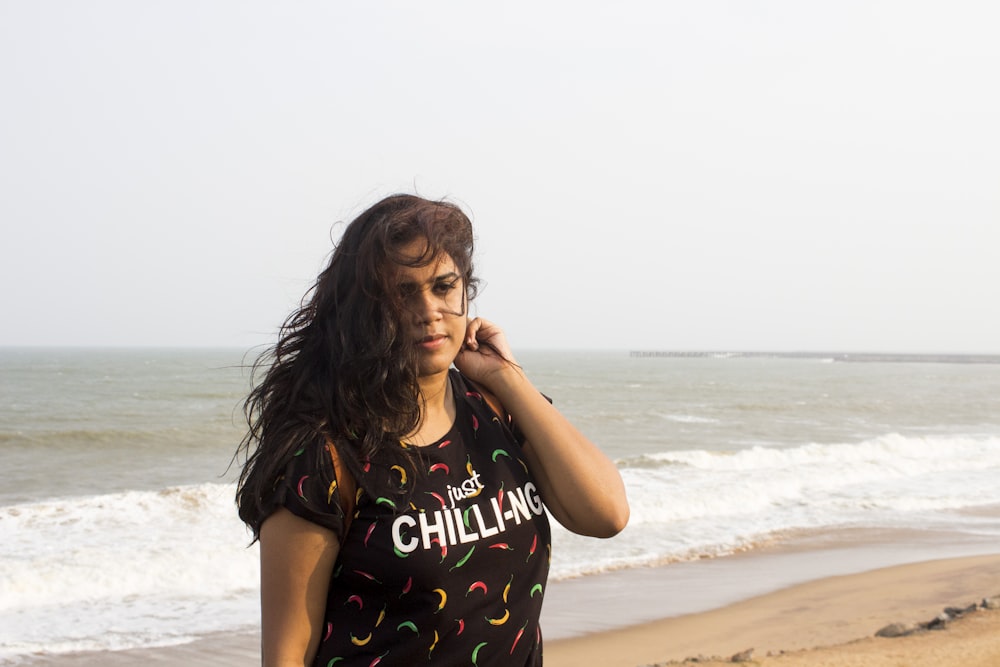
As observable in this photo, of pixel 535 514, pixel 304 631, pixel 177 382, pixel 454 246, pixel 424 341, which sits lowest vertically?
pixel 177 382

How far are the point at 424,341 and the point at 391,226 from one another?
217mm

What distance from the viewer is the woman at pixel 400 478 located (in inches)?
53.8

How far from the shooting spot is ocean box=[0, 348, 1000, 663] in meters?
7.41

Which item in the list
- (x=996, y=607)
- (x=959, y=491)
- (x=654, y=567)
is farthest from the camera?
(x=959, y=491)

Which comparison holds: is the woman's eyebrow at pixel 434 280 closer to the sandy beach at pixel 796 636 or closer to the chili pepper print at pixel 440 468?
the chili pepper print at pixel 440 468

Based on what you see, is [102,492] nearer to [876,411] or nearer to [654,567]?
[654,567]

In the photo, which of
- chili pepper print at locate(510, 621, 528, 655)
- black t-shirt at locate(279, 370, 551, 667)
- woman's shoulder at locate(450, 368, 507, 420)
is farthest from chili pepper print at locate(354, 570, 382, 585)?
woman's shoulder at locate(450, 368, 507, 420)

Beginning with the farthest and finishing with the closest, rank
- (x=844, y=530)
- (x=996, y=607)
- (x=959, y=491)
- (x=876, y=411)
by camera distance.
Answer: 1. (x=876, y=411)
2. (x=959, y=491)
3. (x=844, y=530)
4. (x=996, y=607)

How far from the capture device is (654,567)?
851 centimetres

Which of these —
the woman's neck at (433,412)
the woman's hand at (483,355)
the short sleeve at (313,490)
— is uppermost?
the woman's hand at (483,355)

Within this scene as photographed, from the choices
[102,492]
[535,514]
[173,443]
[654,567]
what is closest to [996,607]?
[654,567]

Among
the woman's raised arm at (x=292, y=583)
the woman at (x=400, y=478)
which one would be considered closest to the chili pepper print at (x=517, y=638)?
the woman at (x=400, y=478)

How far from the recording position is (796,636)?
6.38 metres

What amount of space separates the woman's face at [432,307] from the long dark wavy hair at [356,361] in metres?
0.01
